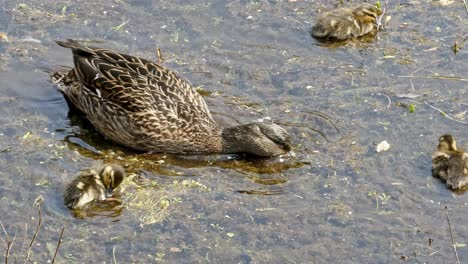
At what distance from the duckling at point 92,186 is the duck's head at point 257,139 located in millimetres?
1059

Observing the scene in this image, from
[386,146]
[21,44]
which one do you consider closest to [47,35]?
[21,44]

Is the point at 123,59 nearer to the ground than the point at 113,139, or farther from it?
farther from it

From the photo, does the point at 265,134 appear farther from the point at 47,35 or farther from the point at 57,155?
the point at 47,35

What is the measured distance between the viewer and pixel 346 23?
8688 mm

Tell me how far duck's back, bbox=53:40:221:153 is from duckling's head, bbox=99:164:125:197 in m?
0.71

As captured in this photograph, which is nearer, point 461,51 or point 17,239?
point 17,239

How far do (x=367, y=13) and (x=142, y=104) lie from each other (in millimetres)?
2479

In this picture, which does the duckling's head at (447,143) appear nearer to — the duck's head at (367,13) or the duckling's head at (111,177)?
the duck's head at (367,13)

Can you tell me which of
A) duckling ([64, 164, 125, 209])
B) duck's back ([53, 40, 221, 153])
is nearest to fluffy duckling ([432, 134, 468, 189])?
duck's back ([53, 40, 221, 153])

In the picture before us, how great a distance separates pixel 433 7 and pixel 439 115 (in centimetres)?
176

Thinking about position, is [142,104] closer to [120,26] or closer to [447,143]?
[120,26]

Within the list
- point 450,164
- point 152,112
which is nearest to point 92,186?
point 152,112

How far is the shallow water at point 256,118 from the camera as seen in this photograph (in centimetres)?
640

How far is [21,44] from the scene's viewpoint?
8.50 metres
